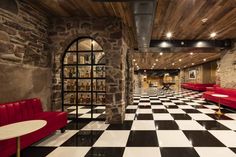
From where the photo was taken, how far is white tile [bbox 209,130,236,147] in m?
2.89

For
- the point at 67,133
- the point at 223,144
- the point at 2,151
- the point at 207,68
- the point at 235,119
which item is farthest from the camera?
the point at 207,68

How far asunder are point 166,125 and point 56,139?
2476 millimetres

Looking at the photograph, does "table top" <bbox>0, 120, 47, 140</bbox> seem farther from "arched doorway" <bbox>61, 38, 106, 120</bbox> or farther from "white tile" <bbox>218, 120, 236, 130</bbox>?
"white tile" <bbox>218, 120, 236, 130</bbox>

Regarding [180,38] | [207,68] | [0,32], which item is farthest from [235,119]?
[207,68]

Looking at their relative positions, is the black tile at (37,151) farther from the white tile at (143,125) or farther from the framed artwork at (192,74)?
the framed artwork at (192,74)

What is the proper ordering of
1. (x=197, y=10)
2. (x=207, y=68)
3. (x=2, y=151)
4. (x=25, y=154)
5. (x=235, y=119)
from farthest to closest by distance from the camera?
1. (x=207, y=68)
2. (x=235, y=119)
3. (x=197, y=10)
4. (x=25, y=154)
5. (x=2, y=151)

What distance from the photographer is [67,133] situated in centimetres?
349

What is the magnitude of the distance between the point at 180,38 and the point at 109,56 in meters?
3.97

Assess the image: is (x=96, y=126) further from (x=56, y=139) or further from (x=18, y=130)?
(x=18, y=130)

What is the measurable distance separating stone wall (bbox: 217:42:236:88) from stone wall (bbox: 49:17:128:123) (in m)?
5.38

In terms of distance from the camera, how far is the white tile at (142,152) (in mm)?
2457

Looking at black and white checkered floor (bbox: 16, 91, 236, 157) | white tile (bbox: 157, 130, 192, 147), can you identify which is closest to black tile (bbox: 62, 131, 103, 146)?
black and white checkered floor (bbox: 16, 91, 236, 157)

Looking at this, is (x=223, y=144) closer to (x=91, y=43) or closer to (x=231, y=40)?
(x=91, y=43)

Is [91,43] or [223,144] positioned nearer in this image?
[223,144]
